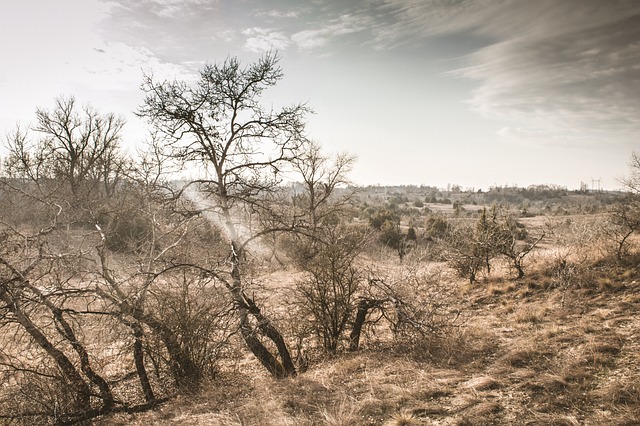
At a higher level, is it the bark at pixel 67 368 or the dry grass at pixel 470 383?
the bark at pixel 67 368

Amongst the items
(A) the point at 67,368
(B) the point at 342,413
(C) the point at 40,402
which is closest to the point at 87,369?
(A) the point at 67,368

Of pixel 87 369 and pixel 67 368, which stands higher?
pixel 67 368

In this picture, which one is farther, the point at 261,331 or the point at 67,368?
the point at 261,331

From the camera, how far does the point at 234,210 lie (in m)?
7.86

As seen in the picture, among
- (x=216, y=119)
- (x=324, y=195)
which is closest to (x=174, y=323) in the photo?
(x=216, y=119)

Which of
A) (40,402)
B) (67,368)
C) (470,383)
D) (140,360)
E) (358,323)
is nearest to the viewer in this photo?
(470,383)

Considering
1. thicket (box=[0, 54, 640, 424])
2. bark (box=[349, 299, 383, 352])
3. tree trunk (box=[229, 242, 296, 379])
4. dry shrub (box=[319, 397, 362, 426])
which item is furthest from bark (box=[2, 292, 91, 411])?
bark (box=[349, 299, 383, 352])

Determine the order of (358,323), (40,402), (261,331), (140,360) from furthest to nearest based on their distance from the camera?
(358,323)
(261,331)
(140,360)
(40,402)

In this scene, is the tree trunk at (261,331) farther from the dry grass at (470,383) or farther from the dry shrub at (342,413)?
the dry shrub at (342,413)

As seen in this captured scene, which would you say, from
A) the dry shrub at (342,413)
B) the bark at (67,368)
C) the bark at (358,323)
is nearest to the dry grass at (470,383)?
the dry shrub at (342,413)

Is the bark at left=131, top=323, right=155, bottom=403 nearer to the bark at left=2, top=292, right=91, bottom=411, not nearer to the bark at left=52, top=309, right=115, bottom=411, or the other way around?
the bark at left=52, top=309, right=115, bottom=411

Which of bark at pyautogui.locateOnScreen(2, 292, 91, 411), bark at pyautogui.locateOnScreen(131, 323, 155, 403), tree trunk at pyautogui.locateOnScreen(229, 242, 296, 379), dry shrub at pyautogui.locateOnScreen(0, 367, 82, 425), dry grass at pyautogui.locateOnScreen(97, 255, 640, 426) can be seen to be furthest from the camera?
tree trunk at pyautogui.locateOnScreen(229, 242, 296, 379)

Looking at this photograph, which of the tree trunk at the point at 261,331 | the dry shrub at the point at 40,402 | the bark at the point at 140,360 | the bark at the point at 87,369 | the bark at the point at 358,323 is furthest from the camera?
the bark at the point at 358,323

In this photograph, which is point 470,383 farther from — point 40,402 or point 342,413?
point 40,402
